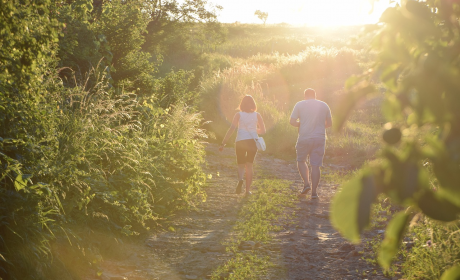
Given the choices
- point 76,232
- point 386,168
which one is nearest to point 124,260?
point 76,232

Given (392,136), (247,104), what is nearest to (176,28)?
(247,104)

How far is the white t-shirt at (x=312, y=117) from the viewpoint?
873cm

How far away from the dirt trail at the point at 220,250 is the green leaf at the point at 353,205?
418 centimetres

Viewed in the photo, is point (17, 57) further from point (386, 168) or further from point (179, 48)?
point (179, 48)

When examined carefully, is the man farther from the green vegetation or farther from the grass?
the green vegetation

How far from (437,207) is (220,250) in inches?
198

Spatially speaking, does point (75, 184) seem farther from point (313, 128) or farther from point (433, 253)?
point (313, 128)

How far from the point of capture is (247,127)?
29.7 feet

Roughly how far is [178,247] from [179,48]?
3474 centimetres

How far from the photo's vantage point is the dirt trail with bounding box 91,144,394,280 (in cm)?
491

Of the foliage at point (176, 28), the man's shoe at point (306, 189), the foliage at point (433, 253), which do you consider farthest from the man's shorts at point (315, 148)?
the foliage at point (176, 28)

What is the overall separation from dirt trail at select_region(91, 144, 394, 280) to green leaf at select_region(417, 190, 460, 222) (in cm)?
417

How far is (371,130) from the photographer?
58.4ft

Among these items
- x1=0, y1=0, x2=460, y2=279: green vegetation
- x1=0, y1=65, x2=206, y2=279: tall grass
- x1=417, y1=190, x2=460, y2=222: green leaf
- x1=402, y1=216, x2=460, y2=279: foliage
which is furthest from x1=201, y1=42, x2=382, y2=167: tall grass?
x1=417, y1=190, x2=460, y2=222: green leaf
